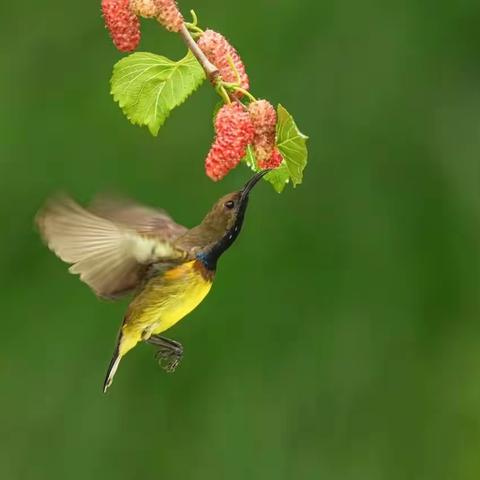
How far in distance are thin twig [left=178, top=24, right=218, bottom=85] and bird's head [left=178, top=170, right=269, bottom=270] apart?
15 cm

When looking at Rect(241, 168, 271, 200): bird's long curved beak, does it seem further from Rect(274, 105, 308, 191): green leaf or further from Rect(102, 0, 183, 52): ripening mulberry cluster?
Rect(102, 0, 183, 52): ripening mulberry cluster

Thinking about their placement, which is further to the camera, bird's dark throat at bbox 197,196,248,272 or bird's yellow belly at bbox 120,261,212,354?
bird's yellow belly at bbox 120,261,212,354

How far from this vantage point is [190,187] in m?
5.38

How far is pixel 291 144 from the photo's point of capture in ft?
5.64

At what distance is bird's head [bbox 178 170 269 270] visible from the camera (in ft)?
6.10

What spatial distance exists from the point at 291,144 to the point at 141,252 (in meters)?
0.29

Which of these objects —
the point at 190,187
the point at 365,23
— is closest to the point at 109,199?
the point at 190,187

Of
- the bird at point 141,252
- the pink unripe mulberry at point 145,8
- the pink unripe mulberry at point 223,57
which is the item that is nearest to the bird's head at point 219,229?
the bird at point 141,252

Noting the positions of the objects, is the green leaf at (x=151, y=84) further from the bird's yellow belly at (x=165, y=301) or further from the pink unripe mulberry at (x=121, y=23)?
the bird's yellow belly at (x=165, y=301)

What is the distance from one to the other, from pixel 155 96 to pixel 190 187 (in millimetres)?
3474

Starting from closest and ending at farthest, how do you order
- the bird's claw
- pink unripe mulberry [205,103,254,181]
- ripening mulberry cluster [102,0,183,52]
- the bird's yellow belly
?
pink unripe mulberry [205,103,254,181], ripening mulberry cluster [102,0,183,52], the bird's yellow belly, the bird's claw

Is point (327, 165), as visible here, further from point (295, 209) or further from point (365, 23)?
point (365, 23)

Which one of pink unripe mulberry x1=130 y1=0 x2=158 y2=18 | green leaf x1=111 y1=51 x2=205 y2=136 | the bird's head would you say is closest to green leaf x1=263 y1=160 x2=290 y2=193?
the bird's head

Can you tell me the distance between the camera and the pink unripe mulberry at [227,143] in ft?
5.42
